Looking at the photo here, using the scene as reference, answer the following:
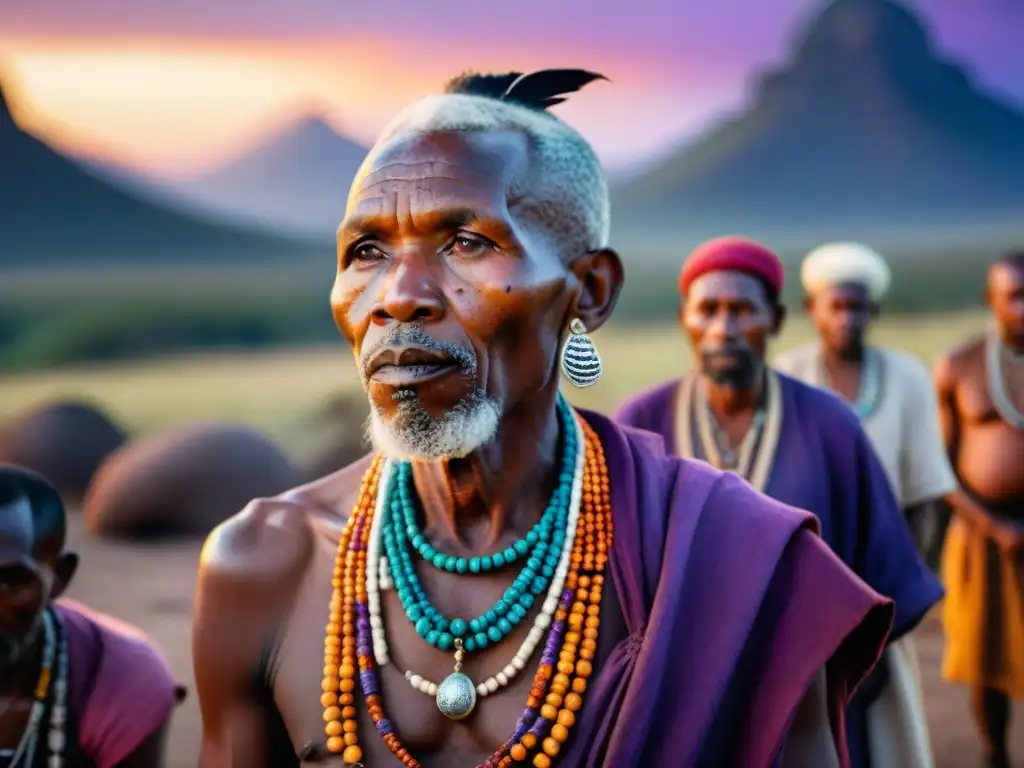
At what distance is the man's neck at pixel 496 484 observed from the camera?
2.22 metres

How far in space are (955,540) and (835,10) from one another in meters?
15.1

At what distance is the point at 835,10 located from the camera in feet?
63.1

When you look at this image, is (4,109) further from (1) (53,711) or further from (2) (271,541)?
(2) (271,541)

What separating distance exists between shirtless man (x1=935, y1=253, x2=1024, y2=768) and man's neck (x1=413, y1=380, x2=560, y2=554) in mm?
4458

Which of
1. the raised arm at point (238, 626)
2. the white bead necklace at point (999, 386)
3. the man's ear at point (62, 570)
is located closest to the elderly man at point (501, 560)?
the raised arm at point (238, 626)

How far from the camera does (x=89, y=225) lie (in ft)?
63.0

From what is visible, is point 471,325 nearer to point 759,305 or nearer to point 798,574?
point 798,574

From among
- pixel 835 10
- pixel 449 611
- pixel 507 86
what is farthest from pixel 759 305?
pixel 835 10

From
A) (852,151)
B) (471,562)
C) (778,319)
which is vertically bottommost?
(471,562)

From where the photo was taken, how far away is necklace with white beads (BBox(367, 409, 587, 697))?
2059 millimetres

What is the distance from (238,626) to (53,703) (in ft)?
3.44

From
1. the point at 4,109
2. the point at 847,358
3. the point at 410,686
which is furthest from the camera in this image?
the point at 4,109

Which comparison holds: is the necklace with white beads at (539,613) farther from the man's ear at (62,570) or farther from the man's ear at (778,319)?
the man's ear at (778,319)

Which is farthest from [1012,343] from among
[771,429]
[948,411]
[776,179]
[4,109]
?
[4,109]
